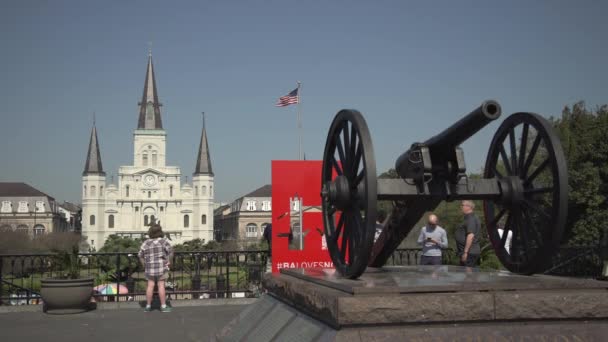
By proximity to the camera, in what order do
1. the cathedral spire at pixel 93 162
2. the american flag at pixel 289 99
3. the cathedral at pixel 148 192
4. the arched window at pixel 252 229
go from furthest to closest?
1. the arched window at pixel 252 229
2. the cathedral at pixel 148 192
3. the cathedral spire at pixel 93 162
4. the american flag at pixel 289 99

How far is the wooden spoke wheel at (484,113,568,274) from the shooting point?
466 centimetres

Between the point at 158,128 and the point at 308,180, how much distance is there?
367 ft

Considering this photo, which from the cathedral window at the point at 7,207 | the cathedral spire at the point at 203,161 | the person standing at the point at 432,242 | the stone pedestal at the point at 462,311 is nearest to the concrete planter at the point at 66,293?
the person standing at the point at 432,242

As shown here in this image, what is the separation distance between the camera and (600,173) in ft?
97.6

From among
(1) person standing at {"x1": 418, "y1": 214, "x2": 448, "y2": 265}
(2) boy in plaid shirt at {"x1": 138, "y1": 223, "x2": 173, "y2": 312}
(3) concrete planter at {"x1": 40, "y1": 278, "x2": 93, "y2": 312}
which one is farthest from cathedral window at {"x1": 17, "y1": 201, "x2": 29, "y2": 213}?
(1) person standing at {"x1": 418, "y1": 214, "x2": 448, "y2": 265}

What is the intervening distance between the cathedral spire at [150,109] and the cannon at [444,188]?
116m

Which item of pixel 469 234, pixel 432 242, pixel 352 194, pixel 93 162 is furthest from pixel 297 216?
pixel 93 162

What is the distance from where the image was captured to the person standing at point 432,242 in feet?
26.7

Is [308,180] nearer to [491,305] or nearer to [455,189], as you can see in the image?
[455,189]

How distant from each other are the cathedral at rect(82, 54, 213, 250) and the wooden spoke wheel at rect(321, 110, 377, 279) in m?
105

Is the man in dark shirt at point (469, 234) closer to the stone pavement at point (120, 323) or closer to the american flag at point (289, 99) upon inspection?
the stone pavement at point (120, 323)

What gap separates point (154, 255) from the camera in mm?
9734

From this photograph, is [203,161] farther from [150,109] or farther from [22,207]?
[22,207]

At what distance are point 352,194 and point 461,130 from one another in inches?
41.3
